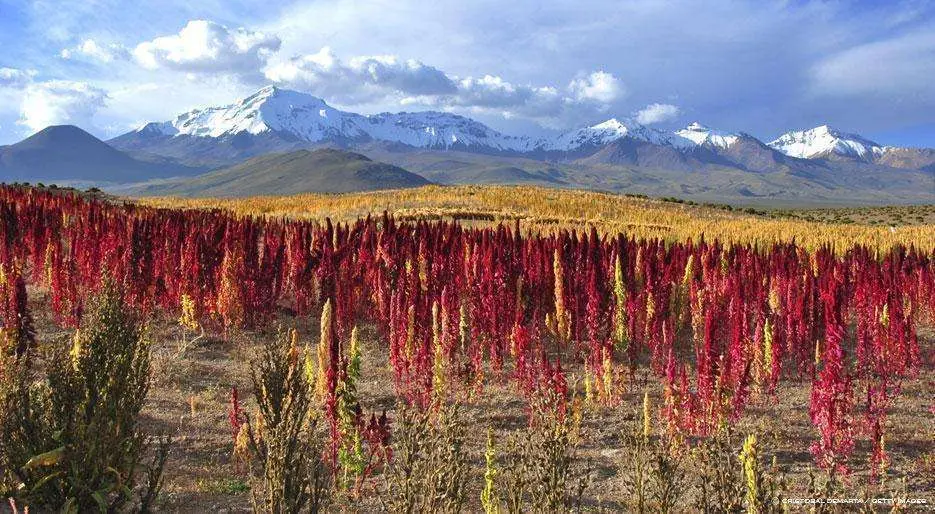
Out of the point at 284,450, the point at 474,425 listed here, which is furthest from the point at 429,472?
the point at 474,425

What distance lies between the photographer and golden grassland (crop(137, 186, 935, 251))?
23938mm

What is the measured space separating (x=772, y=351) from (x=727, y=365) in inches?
52.6

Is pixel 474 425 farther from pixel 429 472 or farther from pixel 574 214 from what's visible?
pixel 574 214

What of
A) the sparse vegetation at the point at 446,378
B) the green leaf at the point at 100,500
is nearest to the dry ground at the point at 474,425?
the sparse vegetation at the point at 446,378

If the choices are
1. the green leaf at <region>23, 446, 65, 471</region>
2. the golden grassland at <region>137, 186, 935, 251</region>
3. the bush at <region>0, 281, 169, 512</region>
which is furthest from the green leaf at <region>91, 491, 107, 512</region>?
the golden grassland at <region>137, 186, 935, 251</region>

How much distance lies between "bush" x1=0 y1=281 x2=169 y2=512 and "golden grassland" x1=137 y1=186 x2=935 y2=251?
18.0 metres

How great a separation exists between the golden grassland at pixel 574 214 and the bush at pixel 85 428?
1796 cm

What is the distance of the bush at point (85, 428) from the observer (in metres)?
4.23

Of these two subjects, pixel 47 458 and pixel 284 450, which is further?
pixel 47 458

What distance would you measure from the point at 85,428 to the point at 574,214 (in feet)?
92.5

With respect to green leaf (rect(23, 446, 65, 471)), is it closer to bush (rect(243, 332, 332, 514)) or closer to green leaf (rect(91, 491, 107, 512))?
green leaf (rect(91, 491, 107, 512))

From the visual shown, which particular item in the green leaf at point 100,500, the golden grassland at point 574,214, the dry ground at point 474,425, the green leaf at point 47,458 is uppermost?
the golden grassland at point 574,214

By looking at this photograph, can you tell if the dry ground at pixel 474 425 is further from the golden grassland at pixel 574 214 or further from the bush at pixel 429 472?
the golden grassland at pixel 574 214

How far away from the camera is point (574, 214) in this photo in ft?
102
